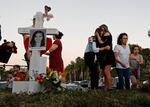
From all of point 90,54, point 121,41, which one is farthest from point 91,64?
point 121,41

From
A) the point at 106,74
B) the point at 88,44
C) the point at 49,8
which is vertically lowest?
the point at 106,74

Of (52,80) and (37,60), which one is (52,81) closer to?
(52,80)

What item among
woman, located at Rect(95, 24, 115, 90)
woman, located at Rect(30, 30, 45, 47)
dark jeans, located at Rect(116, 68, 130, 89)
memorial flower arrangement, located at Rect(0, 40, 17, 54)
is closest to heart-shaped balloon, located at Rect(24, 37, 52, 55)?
woman, located at Rect(30, 30, 45, 47)

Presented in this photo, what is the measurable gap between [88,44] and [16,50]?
2035mm

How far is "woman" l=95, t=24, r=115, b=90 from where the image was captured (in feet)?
39.1

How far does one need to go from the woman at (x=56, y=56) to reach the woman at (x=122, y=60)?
151cm

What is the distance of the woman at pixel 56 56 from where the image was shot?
11789 millimetres

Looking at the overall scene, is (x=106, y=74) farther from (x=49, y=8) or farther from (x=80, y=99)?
(x=80, y=99)

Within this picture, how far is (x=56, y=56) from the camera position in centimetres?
1187

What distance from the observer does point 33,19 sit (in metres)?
12.4

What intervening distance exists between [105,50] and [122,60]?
1.86 feet

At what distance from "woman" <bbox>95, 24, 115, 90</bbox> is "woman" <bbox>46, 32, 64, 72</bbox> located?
102 cm

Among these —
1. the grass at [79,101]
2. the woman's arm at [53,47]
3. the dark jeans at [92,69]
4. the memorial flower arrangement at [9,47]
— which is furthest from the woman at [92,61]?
the grass at [79,101]

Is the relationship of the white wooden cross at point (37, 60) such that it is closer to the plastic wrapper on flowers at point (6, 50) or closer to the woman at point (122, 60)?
the plastic wrapper on flowers at point (6, 50)
